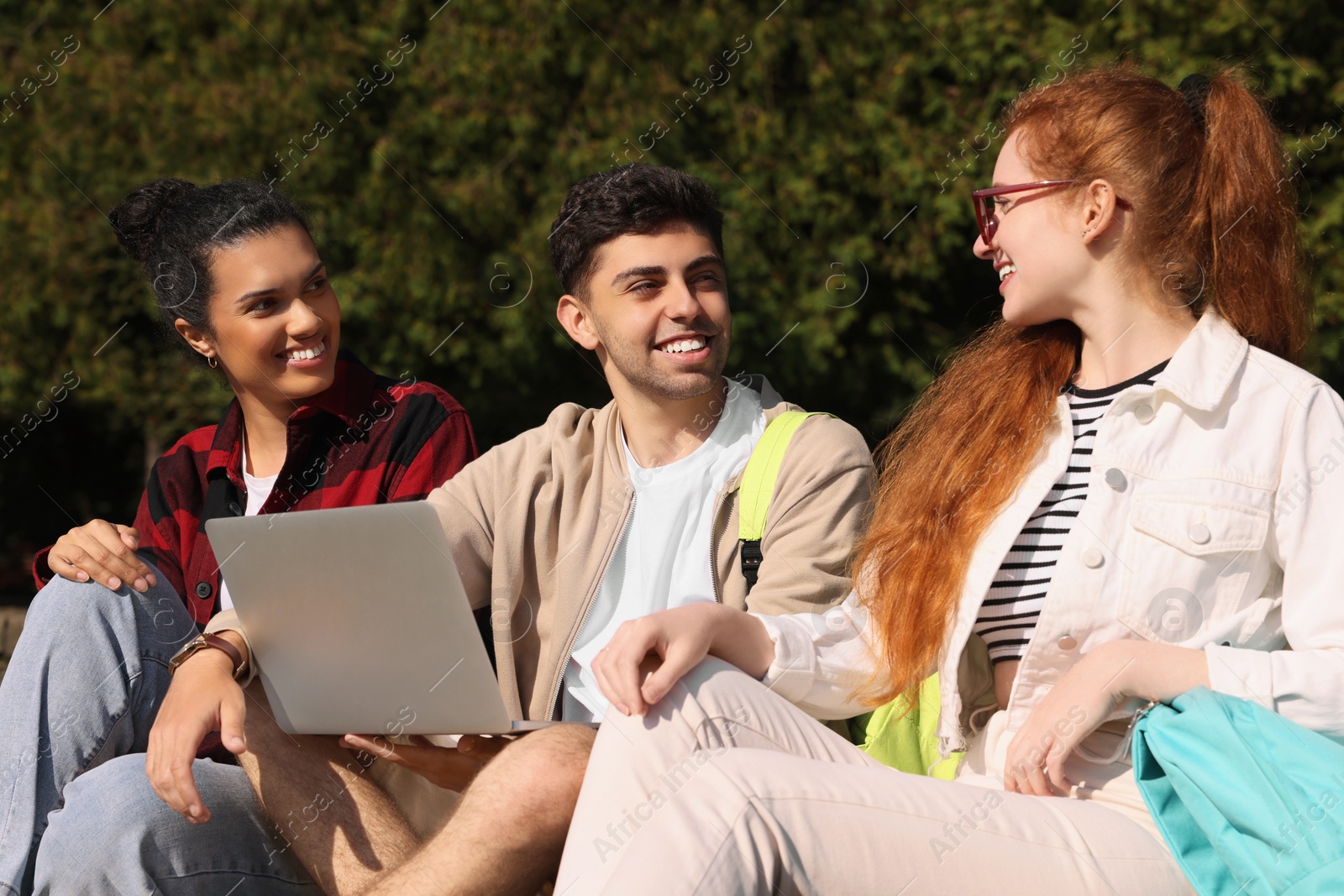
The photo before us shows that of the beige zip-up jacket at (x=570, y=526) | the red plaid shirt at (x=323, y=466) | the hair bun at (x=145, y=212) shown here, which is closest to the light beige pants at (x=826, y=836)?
the beige zip-up jacket at (x=570, y=526)

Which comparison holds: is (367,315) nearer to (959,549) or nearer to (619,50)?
(619,50)

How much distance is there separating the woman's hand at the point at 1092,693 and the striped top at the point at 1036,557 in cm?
22

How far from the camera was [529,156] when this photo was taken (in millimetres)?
6172

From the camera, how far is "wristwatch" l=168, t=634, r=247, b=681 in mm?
2422

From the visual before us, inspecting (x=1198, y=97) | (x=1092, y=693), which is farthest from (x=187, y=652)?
(x=1198, y=97)

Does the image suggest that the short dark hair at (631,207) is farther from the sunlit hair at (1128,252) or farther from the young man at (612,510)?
the sunlit hair at (1128,252)

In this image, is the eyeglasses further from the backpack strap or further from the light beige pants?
the light beige pants

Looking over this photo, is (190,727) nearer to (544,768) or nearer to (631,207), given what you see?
(544,768)

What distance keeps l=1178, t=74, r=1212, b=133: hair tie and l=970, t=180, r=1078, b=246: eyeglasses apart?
0.84ft

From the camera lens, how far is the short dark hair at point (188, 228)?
3.25 meters

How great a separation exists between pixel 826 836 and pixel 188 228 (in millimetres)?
2312

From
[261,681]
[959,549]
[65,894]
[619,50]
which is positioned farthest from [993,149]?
[65,894]

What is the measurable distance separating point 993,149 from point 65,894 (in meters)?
4.63

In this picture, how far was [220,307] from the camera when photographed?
127 inches
